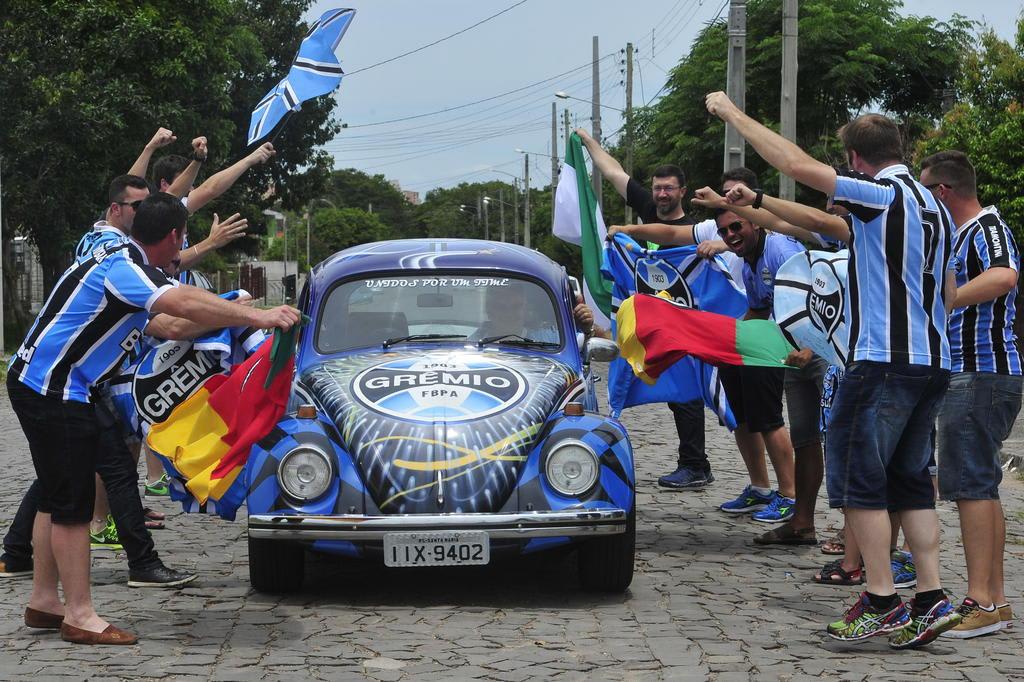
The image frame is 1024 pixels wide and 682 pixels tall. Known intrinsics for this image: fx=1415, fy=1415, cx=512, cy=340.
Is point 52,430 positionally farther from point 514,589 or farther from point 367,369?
point 514,589

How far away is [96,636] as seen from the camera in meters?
6.00

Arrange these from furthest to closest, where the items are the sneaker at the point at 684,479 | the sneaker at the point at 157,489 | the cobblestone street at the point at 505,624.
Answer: the sneaker at the point at 684,479
the sneaker at the point at 157,489
the cobblestone street at the point at 505,624

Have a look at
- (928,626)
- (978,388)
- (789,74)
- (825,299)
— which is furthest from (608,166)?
(789,74)

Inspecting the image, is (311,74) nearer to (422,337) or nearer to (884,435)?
(422,337)

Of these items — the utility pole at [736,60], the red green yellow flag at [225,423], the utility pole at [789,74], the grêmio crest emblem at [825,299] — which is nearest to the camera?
the red green yellow flag at [225,423]

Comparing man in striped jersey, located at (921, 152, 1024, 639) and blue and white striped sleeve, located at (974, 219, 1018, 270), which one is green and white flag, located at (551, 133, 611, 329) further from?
blue and white striped sleeve, located at (974, 219, 1018, 270)

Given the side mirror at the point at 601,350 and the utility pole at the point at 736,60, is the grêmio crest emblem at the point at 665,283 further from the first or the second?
the utility pole at the point at 736,60

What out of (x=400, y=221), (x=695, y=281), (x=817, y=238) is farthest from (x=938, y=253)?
(x=400, y=221)

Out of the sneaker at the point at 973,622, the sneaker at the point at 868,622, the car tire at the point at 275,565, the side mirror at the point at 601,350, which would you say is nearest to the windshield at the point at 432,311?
the side mirror at the point at 601,350

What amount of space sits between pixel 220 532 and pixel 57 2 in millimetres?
27676

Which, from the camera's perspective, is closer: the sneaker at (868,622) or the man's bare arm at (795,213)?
the sneaker at (868,622)

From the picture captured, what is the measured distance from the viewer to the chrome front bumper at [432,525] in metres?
6.42

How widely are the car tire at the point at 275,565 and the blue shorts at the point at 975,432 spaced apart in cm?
304

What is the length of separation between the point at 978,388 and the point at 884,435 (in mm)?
641
